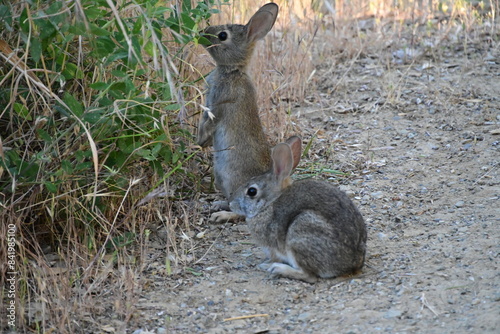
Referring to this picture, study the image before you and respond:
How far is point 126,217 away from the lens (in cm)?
495

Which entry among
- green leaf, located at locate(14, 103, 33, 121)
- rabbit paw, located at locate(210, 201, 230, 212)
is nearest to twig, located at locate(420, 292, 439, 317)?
rabbit paw, located at locate(210, 201, 230, 212)

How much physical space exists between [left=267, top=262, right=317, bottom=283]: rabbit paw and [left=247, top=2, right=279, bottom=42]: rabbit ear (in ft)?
6.87

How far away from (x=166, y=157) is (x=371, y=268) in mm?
1601

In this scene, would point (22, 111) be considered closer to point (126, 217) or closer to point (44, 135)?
point (44, 135)

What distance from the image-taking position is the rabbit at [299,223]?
4648 millimetres

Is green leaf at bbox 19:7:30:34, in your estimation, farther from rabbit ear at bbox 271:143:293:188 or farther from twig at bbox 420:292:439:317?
twig at bbox 420:292:439:317

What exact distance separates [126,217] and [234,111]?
1.36m

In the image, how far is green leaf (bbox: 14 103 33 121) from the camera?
172 inches

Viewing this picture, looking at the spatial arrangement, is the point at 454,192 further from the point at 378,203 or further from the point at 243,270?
the point at 243,270

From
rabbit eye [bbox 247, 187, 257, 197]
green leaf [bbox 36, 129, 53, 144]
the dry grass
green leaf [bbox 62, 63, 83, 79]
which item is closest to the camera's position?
the dry grass

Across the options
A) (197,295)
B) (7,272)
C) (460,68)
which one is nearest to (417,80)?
(460,68)

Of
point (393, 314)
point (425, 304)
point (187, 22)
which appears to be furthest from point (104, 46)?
point (425, 304)

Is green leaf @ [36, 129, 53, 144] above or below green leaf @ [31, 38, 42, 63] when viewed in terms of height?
below

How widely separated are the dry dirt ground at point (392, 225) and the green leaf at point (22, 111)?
1.32m
